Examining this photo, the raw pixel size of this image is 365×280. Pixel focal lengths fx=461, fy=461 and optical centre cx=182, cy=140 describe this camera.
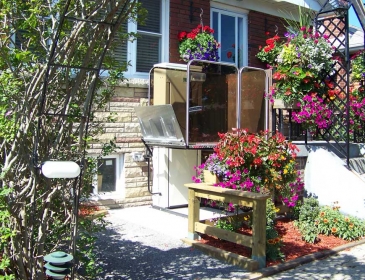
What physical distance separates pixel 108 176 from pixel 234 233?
3533 mm

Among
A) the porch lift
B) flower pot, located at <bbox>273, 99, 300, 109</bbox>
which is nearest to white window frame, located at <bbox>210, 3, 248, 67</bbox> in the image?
the porch lift

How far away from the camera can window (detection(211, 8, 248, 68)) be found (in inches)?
415

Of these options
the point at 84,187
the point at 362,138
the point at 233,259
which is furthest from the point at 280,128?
the point at 84,187

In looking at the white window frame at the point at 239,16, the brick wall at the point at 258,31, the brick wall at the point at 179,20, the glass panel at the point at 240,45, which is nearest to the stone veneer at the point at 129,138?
the brick wall at the point at 179,20

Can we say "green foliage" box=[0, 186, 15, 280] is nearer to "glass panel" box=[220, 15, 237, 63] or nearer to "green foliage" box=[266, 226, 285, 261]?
"green foliage" box=[266, 226, 285, 261]

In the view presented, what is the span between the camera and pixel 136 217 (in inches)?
309

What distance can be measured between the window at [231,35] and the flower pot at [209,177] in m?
4.20

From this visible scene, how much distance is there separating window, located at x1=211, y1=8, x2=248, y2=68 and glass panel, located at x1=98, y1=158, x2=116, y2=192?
3.74 metres

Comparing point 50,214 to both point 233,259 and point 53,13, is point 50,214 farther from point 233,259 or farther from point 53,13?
point 233,259

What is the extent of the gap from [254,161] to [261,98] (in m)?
2.81

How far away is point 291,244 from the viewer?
6438 mm

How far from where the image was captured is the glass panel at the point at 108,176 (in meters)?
8.46

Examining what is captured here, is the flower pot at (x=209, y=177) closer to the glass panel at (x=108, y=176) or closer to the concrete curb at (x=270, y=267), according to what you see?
the concrete curb at (x=270, y=267)

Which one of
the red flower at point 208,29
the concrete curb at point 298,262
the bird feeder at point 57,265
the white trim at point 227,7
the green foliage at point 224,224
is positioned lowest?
the concrete curb at point 298,262
